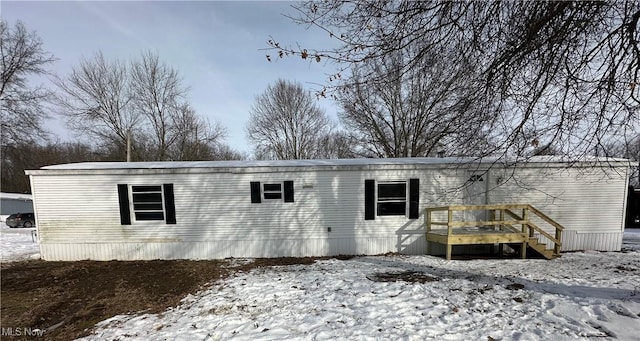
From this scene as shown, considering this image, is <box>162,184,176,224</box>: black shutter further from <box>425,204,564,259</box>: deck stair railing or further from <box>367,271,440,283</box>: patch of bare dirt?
<box>425,204,564,259</box>: deck stair railing

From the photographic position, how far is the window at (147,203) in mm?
8039

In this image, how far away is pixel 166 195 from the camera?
317 inches

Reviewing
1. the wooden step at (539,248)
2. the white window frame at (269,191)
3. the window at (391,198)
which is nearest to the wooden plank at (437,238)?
the window at (391,198)

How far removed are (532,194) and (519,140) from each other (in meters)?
5.12

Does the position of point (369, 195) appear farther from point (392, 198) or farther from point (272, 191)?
point (272, 191)

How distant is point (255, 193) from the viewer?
8094 mm

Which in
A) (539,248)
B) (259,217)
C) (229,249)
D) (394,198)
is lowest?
(229,249)

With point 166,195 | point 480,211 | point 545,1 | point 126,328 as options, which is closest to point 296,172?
point 166,195

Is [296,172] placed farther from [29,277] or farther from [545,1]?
[29,277]

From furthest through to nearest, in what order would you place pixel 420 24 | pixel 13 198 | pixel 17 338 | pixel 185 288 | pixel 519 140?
pixel 13 198, pixel 185 288, pixel 519 140, pixel 17 338, pixel 420 24

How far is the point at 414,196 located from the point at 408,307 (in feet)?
14.2

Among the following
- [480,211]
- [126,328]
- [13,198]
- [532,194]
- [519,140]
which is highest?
[519,140]

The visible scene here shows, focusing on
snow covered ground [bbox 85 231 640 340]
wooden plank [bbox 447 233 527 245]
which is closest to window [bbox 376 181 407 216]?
wooden plank [bbox 447 233 527 245]

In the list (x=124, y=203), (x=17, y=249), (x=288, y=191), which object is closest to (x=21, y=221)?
(x=17, y=249)
